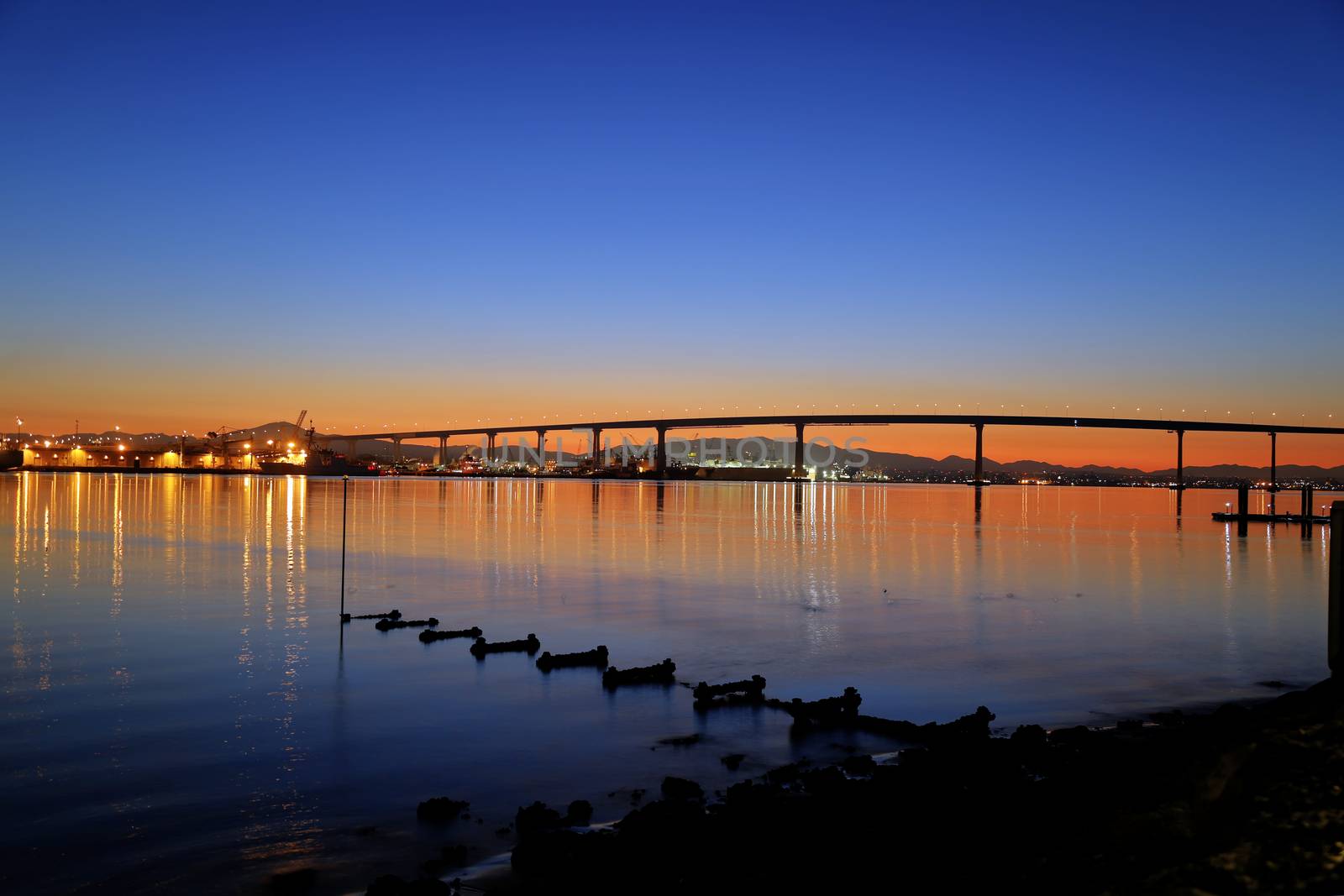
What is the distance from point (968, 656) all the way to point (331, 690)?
10804mm

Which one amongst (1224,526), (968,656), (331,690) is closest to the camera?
(331,690)

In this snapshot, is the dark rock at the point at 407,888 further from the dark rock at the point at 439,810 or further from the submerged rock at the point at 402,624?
the submerged rock at the point at 402,624

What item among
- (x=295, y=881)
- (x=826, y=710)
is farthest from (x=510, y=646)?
(x=295, y=881)

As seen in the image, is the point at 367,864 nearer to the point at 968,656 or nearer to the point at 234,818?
the point at 234,818

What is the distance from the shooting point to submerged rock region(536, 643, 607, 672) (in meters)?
15.5

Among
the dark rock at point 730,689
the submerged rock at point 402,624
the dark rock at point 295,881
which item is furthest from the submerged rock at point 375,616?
the dark rock at point 295,881

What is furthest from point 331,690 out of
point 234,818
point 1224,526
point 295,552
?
point 1224,526

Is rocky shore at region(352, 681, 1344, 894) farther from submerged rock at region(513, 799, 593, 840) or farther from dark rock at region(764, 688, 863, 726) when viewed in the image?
dark rock at region(764, 688, 863, 726)

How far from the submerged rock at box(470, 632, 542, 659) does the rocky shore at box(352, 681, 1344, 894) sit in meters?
7.85

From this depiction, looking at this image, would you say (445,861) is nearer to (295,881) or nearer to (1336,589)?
(295,881)

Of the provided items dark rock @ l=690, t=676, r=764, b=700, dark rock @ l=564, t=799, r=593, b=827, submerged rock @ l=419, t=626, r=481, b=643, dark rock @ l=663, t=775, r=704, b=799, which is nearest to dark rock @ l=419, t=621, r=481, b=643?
submerged rock @ l=419, t=626, r=481, b=643

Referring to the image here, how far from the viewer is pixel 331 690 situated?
13812 mm

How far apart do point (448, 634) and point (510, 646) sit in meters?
1.73

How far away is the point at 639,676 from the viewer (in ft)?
47.8
